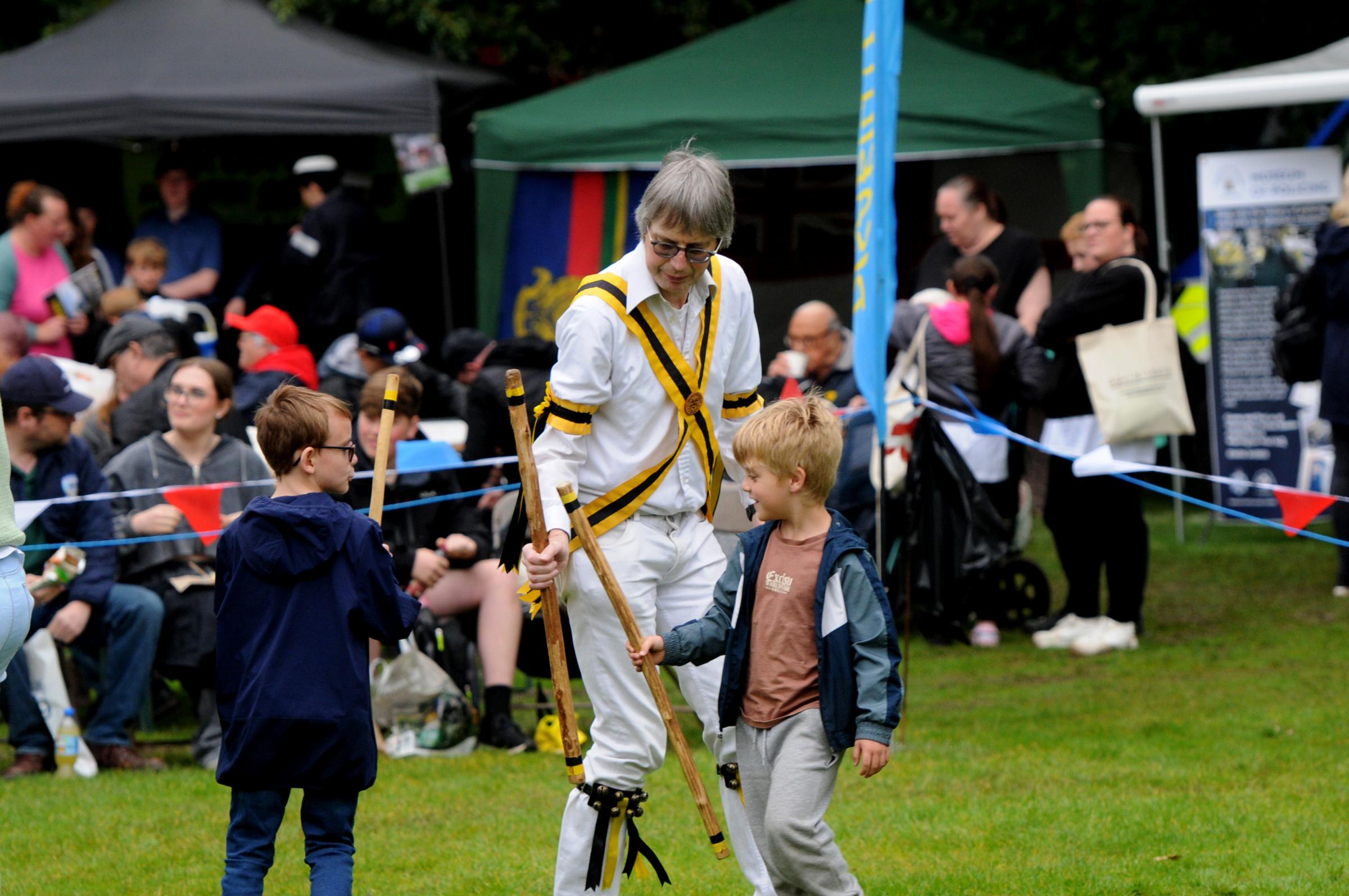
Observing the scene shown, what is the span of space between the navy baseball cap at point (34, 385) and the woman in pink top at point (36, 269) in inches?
140

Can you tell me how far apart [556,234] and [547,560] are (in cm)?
777

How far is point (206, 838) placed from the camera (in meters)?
5.69

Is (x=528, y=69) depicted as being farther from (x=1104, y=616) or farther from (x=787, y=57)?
(x=1104, y=616)

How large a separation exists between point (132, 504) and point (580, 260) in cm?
506

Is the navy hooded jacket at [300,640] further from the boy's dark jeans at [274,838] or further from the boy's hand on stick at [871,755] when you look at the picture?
the boy's hand on stick at [871,755]

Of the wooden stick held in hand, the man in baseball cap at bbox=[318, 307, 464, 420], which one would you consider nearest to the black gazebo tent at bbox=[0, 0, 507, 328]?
the man in baseball cap at bbox=[318, 307, 464, 420]

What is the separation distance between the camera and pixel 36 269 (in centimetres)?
1014

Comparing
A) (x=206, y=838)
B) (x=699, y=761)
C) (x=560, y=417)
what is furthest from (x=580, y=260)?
(x=560, y=417)

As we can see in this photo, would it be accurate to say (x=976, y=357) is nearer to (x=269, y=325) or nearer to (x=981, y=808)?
(x=981, y=808)

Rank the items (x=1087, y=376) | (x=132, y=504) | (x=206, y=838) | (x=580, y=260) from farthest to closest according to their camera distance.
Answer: (x=580, y=260)
(x=1087, y=376)
(x=132, y=504)
(x=206, y=838)

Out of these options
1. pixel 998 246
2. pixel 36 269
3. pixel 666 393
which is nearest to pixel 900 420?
pixel 998 246

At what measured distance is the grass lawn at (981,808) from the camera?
510 centimetres

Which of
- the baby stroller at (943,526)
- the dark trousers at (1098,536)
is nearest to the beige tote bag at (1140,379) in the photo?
the dark trousers at (1098,536)

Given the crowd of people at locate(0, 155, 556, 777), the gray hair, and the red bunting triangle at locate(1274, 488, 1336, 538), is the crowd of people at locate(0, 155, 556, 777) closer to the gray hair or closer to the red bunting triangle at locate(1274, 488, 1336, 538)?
the gray hair
